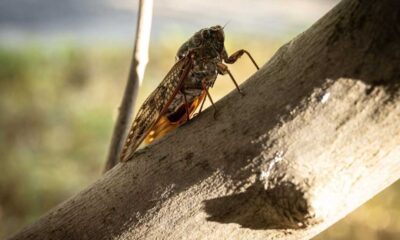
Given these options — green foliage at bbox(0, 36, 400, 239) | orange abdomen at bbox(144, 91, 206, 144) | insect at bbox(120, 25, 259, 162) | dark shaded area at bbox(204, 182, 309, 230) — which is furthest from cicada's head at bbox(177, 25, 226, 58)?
green foliage at bbox(0, 36, 400, 239)

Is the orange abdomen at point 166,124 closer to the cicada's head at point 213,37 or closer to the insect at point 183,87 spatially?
the insect at point 183,87

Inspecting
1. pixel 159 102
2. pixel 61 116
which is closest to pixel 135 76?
pixel 159 102

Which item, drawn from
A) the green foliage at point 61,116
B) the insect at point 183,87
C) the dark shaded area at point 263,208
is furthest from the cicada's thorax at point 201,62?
the green foliage at point 61,116

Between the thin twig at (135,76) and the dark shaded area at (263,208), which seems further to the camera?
the thin twig at (135,76)

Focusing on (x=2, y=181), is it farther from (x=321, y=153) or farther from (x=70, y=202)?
(x=321, y=153)

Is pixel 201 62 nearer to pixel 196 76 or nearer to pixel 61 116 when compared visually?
pixel 196 76

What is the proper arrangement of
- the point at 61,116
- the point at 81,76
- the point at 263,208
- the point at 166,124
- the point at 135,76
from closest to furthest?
1. the point at 263,208
2. the point at 166,124
3. the point at 135,76
4. the point at 61,116
5. the point at 81,76

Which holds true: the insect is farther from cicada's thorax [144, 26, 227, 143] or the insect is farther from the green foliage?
the green foliage
